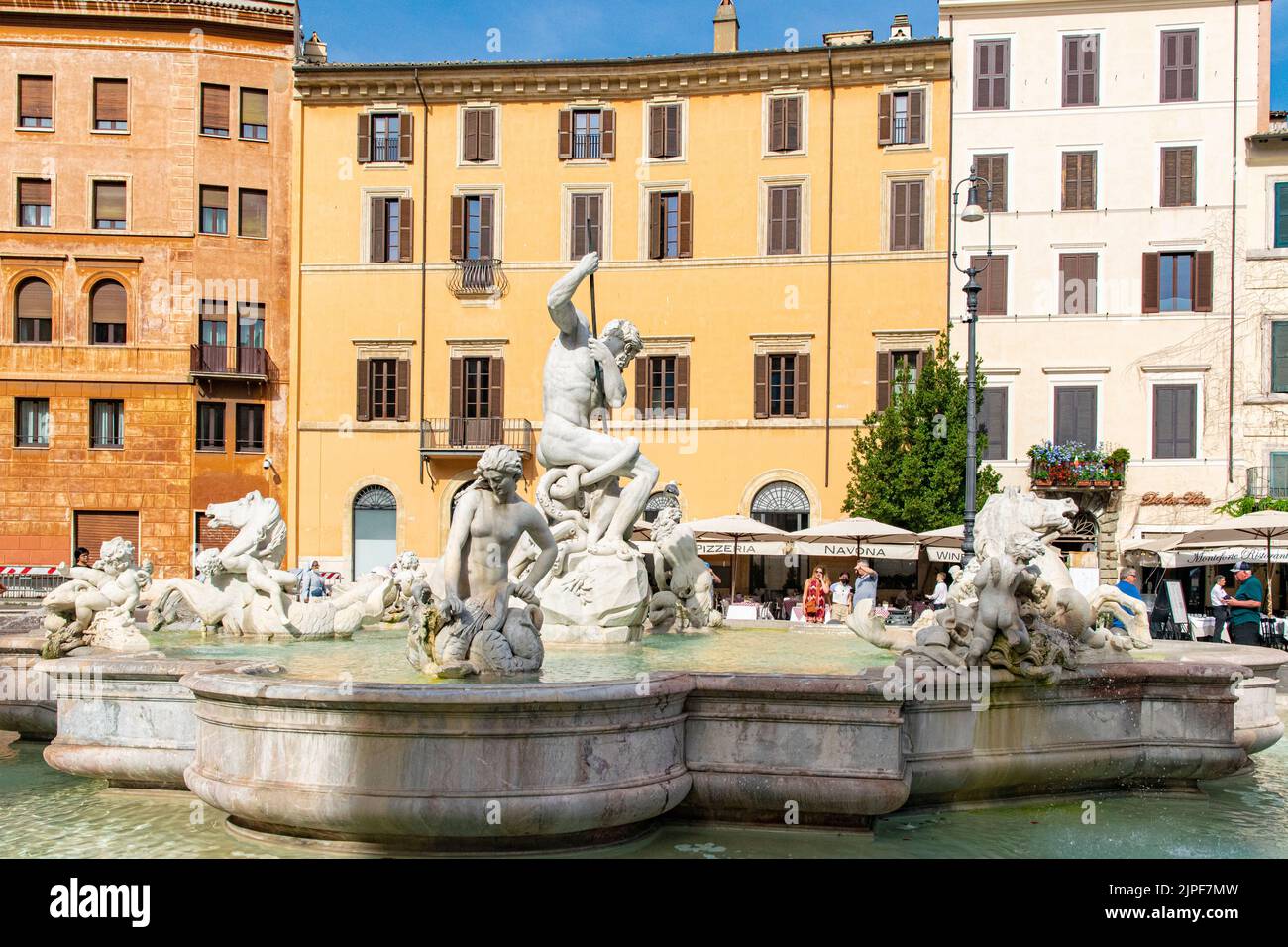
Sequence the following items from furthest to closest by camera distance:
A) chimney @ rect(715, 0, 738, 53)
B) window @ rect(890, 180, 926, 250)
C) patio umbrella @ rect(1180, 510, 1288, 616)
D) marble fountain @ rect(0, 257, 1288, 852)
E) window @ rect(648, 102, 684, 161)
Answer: chimney @ rect(715, 0, 738, 53) < window @ rect(648, 102, 684, 161) < window @ rect(890, 180, 926, 250) < patio umbrella @ rect(1180, 510, 1288, 616) < marble fountain @ rect(0, 257, 1288, 852)

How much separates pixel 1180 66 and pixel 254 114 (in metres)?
23.3

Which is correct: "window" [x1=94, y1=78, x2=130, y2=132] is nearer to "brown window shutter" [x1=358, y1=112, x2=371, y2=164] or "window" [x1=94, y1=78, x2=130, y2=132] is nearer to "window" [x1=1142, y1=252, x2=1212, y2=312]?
"brown window shutter" [x1=358, y1=112, x2=371, y2=164]

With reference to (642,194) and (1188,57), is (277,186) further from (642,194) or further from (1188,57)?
(1188,57)

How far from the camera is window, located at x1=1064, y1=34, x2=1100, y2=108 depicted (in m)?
30.3

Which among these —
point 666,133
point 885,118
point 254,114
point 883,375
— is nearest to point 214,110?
point 254,114

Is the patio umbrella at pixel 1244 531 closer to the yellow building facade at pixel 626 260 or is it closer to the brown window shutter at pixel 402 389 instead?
the yellow building facade at pixel 626 260

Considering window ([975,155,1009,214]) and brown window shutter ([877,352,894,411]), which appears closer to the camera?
brown window shutter ([877,352,894,411])

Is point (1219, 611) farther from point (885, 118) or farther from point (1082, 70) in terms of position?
point (1082, 70)

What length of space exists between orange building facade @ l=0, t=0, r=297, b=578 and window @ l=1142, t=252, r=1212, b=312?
22153 mm

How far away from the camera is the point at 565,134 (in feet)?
105

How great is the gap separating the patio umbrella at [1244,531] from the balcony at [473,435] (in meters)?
17.0

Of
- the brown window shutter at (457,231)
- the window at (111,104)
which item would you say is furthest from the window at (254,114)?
the brown window shutter at (457,231)

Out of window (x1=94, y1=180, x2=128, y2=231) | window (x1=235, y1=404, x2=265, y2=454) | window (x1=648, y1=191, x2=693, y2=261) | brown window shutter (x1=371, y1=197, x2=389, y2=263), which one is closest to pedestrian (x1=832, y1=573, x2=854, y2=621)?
window (x1=648, y1=191, x2=693, y2=261)

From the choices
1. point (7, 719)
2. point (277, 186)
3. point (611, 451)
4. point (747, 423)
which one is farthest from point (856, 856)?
point (277, 186)
